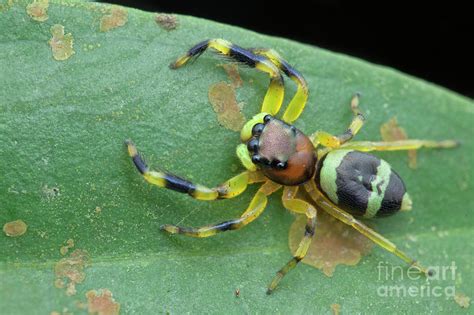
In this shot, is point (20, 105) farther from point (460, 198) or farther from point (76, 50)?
point (460, 198)

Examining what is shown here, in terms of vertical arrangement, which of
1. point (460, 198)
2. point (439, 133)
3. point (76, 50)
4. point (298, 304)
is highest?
point (76, 50)

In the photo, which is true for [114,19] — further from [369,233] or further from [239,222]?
[369,233]

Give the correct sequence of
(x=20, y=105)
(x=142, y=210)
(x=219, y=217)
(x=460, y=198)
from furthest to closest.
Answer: (x=460, y=198) → (x=219, y=217) → (x=142, y=210) → (x=20, y=105)

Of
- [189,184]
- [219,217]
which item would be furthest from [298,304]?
[189,184]

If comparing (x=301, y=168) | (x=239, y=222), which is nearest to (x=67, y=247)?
(x=239, y=222)

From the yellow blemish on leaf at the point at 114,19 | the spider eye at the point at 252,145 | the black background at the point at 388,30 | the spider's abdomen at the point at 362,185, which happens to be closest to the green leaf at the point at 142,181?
the yellow blemish on leaf at the point at 114,19

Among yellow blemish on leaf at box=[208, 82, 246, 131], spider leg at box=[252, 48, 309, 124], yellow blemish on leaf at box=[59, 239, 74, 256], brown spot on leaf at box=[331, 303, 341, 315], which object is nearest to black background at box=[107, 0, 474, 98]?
spider leg at box=[252, 48, 309, 124]

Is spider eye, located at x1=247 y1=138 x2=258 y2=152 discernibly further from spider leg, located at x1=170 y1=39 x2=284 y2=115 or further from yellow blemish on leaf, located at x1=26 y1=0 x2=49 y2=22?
yellow blemish on leaf, located at x1=26 y1=0 x2=49 y2=22
